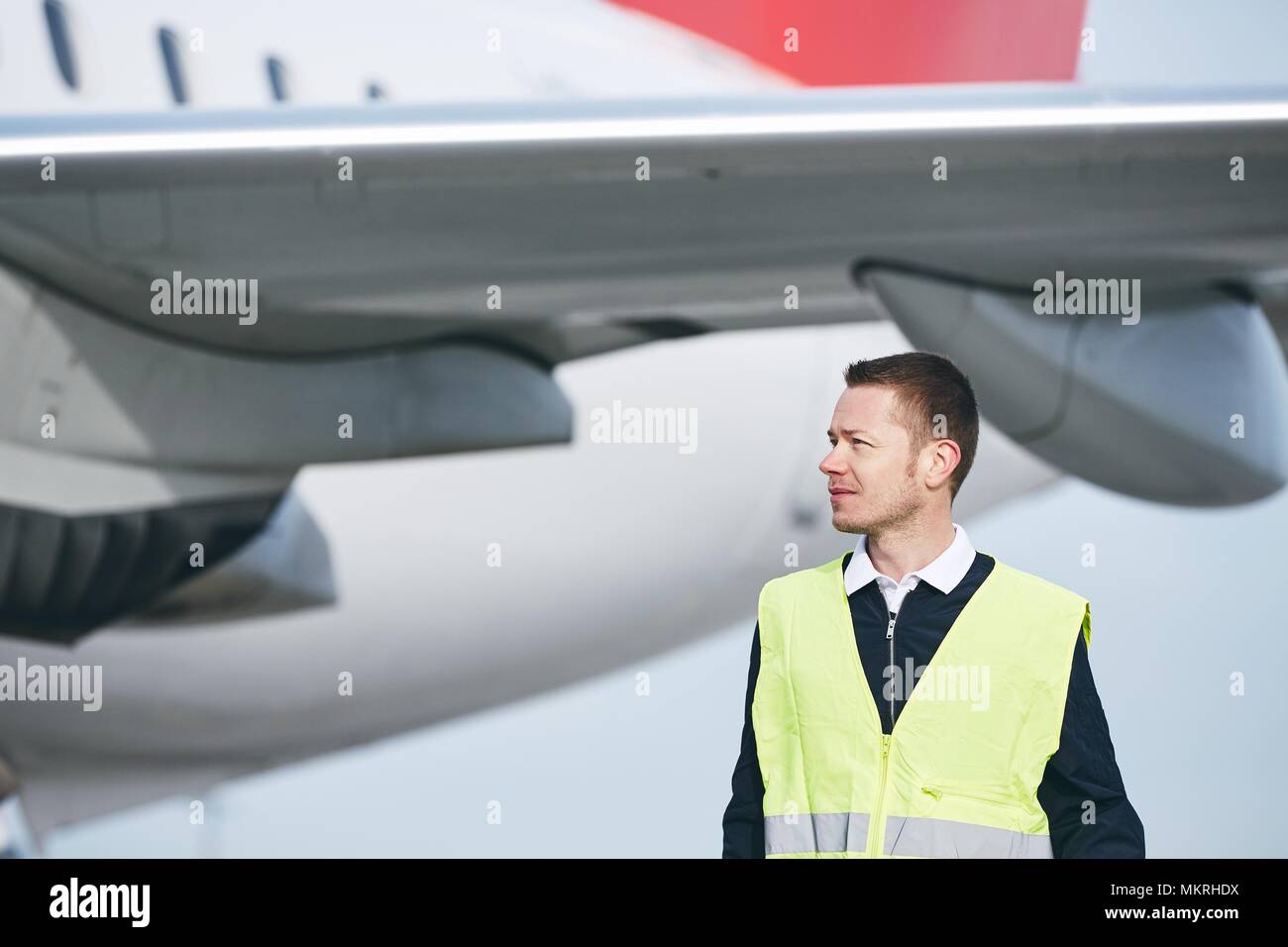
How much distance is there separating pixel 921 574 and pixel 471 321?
2853mm

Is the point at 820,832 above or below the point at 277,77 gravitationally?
below

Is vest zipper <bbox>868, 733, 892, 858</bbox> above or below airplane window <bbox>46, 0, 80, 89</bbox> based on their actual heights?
below

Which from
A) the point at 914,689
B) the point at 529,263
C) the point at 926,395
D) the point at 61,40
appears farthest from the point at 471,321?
the point at 914,689

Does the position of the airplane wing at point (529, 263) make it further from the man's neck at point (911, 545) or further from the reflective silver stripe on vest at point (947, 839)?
the reflective silver stripe on vest at point (947, 839)

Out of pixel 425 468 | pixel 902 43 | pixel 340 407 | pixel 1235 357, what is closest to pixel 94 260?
pixel 340 407

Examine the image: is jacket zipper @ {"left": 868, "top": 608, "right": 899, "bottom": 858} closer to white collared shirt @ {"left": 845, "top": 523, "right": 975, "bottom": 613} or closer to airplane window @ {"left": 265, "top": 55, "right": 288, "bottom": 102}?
white collared shirt @ {"left": 845, "top": 523, "right": 975, "bottom": 613}

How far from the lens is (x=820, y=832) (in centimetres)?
132

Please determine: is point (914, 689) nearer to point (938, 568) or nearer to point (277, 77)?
point (938, 568)

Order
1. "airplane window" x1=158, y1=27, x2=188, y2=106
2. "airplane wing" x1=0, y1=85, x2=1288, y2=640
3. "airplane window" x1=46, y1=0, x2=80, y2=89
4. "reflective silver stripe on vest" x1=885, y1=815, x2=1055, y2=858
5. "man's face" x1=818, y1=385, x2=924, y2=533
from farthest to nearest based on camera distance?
"airplane window" x1=158, y1=27, x2=188, y2=106 → "airplane window" x1=46, y1=0, x2=80, y2=89 → "airplane wing" x1=0, y1=85, x2=1288, y2=640 → "man's face" x1=818, y1=385, x2=924, y2=533 → "reflective silver stripe on vest" x1=885, y1=815, x2=1055, y2=858

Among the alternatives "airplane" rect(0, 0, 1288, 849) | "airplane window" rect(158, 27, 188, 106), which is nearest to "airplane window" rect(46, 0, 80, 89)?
"airplane" rect(0, 0, 1288, 849)

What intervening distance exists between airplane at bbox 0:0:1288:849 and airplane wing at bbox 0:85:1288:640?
0.4 inches

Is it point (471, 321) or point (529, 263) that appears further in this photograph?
point (471, 321)

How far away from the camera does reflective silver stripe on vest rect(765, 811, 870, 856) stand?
1.31 meters
